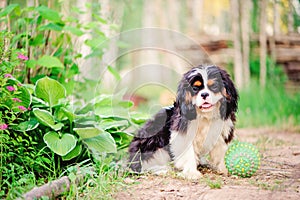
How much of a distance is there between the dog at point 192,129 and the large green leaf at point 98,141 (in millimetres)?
213

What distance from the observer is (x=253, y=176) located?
332 cm

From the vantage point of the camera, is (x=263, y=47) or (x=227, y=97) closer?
(x=227, y=97)

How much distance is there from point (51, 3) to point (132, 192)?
271cm

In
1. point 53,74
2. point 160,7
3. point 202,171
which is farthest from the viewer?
point 160,7

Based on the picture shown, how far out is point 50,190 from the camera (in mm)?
2746

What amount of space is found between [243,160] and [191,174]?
1.31 ft

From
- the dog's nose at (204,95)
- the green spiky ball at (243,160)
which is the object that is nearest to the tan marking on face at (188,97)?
the dog's nose at (204,95)

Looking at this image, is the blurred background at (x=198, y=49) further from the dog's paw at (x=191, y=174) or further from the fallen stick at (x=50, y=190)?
the fallen stick at (x=50, y=190)

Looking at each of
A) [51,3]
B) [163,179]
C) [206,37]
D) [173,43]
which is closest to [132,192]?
[163,179]

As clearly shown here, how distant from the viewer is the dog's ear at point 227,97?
128 inches

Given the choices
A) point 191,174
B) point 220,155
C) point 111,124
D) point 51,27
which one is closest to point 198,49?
point 51,27

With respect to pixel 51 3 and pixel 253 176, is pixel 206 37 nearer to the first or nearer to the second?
pixel 51 3

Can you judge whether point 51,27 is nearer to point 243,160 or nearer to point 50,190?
point 50,190

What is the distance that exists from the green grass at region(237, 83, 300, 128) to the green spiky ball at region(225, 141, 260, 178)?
2.66 metres
